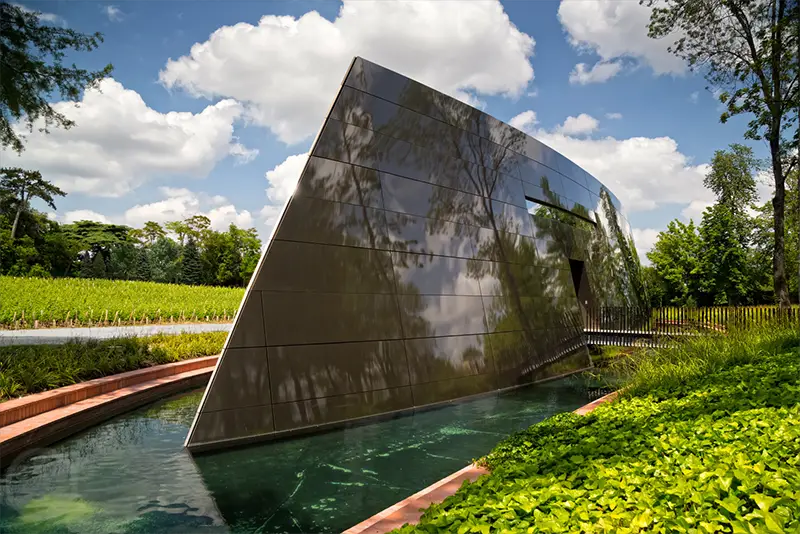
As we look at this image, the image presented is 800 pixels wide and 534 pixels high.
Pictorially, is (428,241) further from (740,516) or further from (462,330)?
(740,516)

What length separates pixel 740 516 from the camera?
2.36 m

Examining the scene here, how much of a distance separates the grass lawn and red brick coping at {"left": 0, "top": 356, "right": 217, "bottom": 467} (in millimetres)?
5745

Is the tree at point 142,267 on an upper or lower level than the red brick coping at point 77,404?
upper

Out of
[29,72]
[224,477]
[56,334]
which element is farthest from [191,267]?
[224,477]

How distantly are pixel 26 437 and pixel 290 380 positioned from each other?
3.29 metres


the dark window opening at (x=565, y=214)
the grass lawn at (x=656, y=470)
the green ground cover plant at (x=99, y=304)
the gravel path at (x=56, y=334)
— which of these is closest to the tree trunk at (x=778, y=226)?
the dark window opening at (x=565, y=214)

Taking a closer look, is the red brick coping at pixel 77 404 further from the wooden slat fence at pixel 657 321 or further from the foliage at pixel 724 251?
the foliage at pixel 724 251

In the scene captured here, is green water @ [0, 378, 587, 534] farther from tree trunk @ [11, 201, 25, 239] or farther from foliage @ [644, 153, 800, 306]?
tree trunk @ [11, 201, 25, 239]

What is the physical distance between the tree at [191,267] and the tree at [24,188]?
51.4 ft

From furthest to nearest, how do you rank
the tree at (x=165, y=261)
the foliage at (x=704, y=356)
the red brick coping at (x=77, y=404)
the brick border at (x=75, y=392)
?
the tree at (x=165, y=261) → the foliage at (x=704, y=356) → the brick border at (x=75, y=392) → the red brick coping at (x=77, y=404)

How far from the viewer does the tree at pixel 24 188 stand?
4341 centimetres

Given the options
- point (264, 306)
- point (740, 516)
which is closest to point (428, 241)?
point (264, 306)

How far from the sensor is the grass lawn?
2535mm

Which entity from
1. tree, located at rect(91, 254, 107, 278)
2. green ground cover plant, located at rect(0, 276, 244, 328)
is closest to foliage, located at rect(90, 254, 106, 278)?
tree, located at rect(91, 254, 107, 278)
